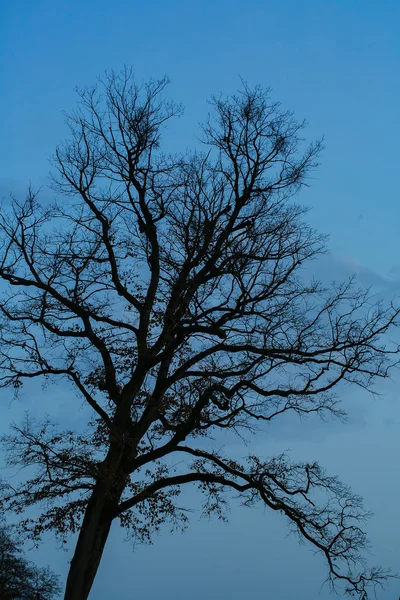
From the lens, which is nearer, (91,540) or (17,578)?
(91,540)

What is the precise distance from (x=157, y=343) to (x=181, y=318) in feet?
2.87

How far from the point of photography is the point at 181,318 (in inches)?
653

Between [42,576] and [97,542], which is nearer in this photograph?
[97,542]

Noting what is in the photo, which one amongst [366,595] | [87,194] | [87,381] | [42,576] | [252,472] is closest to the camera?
[366,595]

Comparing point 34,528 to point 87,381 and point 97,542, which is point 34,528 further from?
point 87,381

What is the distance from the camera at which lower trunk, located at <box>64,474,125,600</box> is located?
47.6 feet

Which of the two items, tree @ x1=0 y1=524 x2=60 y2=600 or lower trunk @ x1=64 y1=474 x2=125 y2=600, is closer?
lower trunk @ x1=64 y1=474 x2=125 y2=600

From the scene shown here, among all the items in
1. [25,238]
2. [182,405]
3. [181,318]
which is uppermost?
[25,238]

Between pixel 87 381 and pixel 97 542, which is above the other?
pixel 87 381

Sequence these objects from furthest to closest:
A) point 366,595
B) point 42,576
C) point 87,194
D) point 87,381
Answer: point 42,576, point 87,194, point 87,381, point 366,595

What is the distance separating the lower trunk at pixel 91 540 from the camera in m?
14.5

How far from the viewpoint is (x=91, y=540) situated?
1496 centimetres

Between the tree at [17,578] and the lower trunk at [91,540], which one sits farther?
the tree at [17,578]

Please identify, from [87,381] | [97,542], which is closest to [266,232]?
[87,381]
